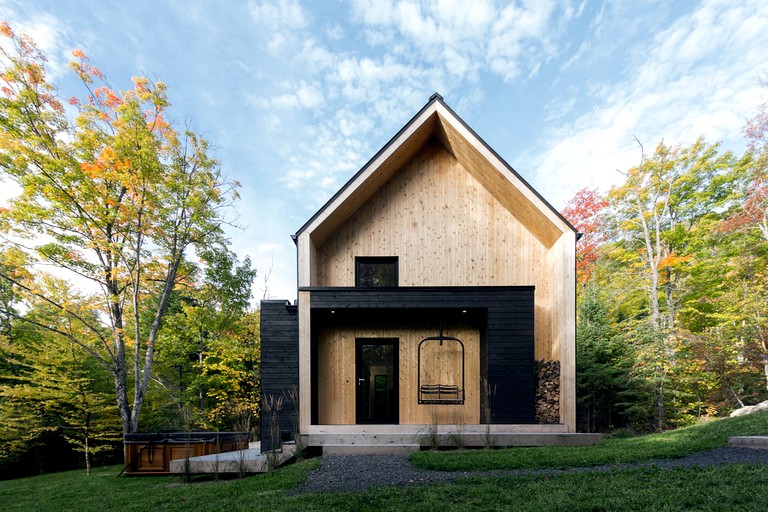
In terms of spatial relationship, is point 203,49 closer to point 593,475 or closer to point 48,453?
point 593,475

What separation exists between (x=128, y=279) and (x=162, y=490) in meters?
8.96

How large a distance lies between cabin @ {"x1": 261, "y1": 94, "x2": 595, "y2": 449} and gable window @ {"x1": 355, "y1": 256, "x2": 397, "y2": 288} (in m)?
0.03

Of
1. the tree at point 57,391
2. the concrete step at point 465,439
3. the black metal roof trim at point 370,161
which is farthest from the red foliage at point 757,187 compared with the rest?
the tree at point 57,391

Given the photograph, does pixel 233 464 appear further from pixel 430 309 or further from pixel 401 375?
pixel 430 309

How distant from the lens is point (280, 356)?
831 cm

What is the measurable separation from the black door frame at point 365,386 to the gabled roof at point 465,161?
10.4ft

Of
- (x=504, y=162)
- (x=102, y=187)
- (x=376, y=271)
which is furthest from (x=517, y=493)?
(x=102, y=187)

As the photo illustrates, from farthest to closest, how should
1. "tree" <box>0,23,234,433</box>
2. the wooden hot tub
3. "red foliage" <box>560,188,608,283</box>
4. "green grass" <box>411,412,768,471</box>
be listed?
"red foliage" <box>560,188,608,283</box> → "tree" <box>0,23,234,433</box> → the wooden hot tub → "green grass" <box>411,412,768,471</box>

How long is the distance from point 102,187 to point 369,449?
1246cm

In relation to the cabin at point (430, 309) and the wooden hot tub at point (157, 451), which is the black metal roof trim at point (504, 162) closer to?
the cabin at point (430, 309)

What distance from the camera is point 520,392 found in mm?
7562

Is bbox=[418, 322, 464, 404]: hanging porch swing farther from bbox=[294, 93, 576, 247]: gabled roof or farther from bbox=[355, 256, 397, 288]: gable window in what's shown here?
bbox=[294, 93, 576, 247]: gabled roof

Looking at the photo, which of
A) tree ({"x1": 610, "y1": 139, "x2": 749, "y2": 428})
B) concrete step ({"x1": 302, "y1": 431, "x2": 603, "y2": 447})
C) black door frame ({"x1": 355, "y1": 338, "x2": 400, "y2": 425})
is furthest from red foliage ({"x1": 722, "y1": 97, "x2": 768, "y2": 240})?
black door frame ({"x1": 355, "y1": 338, "x2": 400, "y2": 425})

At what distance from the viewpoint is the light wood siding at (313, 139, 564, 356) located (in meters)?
9.16
